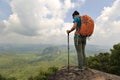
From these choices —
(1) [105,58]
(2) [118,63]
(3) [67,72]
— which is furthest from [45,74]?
(3) [67,72]

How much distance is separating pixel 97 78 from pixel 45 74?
59506 millimetres

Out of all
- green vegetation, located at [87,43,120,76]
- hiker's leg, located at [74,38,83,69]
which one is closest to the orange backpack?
hiker's leg, located at [74,38,83,69]

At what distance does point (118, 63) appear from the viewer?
173ft

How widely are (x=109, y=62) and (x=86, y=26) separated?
43.6 meters

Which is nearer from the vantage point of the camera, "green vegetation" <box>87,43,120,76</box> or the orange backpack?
the orange backpack

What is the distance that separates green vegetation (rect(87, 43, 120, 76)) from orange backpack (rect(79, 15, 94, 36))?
39.0 m

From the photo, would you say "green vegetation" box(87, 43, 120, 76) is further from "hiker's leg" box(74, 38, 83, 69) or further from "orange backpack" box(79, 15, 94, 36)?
"orange backpack" box(79, 15, 94, 36)

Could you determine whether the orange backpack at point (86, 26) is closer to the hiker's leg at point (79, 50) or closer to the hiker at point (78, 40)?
the hiker at point (78, 40)

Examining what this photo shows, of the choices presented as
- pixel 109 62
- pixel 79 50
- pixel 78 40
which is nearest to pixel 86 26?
pixel 78 40

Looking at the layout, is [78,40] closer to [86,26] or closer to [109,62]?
[86,26]

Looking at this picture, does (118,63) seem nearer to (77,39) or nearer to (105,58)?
(105,58)

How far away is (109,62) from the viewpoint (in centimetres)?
5662

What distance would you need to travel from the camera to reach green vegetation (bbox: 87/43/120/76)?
5278 cm

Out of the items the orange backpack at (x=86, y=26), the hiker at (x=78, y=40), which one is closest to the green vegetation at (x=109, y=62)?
the hiker at (x=78, y=40)
